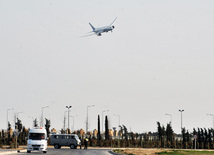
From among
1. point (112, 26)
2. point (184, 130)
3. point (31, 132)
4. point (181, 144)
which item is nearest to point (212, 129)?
point (184, 130)

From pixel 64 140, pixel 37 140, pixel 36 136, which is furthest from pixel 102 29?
pixel 37 140

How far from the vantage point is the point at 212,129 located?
96.6 meters

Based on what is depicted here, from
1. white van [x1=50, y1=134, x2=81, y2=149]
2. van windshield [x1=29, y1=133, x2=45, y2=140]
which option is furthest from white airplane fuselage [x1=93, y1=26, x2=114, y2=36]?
van windshield [x1=29, y1=133, x2=45, y2=140]

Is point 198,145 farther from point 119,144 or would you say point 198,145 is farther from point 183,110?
point 119,144

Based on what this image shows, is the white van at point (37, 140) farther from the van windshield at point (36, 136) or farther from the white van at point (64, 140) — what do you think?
the white van at point (64, 140)

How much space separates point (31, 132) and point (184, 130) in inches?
1987

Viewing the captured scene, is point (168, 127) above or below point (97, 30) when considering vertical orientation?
below

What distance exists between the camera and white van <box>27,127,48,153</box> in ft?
153

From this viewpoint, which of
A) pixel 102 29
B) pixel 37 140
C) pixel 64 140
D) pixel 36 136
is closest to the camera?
pixel 37 140

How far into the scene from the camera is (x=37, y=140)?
47.2 m

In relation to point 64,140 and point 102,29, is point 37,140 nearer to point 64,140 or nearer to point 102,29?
point 64,140

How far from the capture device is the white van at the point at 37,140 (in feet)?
153

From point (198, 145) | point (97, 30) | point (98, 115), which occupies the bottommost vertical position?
point (198, 145)

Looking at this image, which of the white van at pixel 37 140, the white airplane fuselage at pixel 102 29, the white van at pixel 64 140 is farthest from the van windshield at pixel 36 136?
the white airplane fuselage at pixel 102 29
